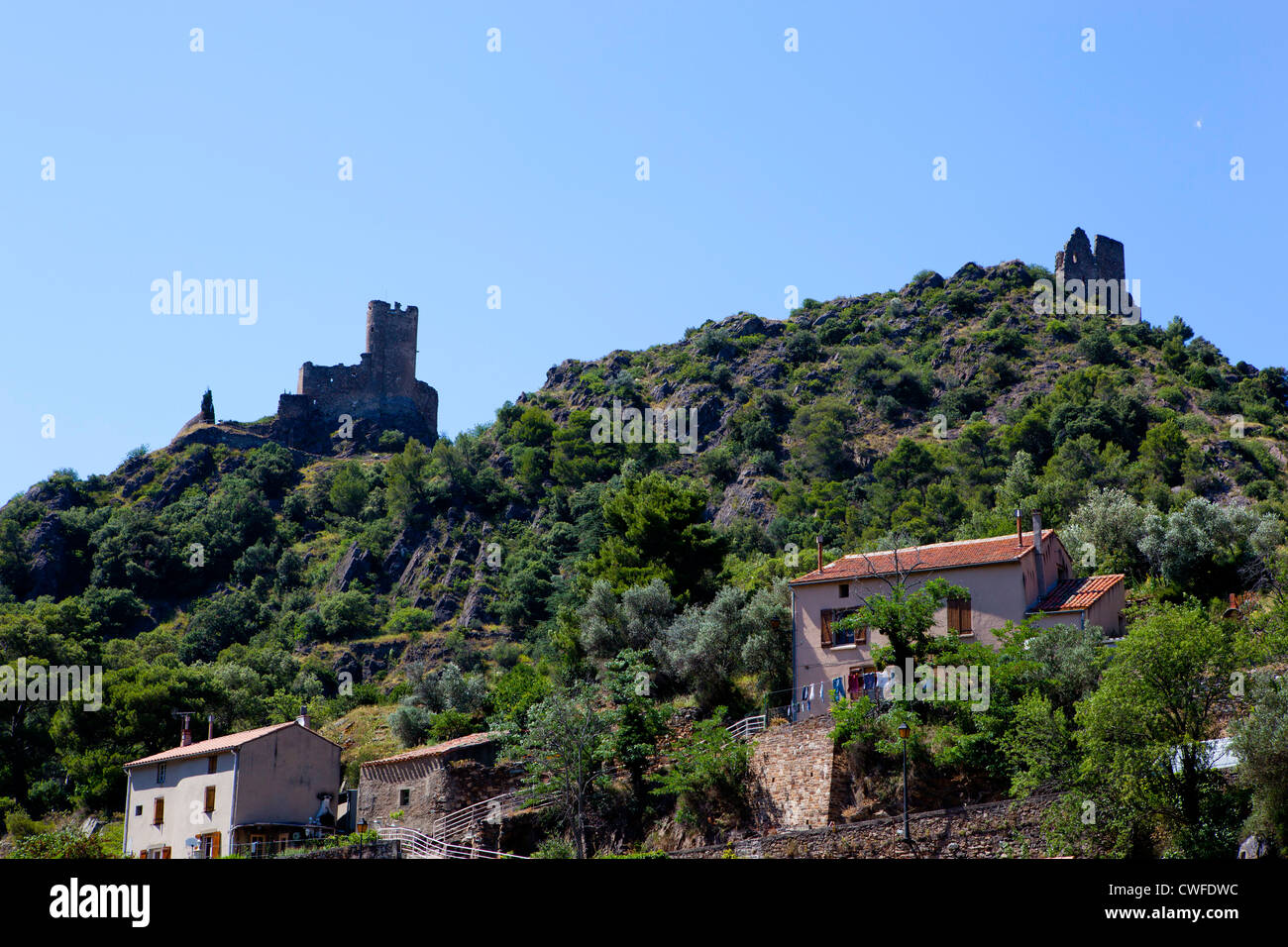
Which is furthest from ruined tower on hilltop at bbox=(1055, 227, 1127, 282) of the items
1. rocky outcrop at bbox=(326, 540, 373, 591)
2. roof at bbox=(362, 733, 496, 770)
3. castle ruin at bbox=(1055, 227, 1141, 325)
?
roof at bbox=(362, 733, 496, 770)

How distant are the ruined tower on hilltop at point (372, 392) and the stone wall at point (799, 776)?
80434mm

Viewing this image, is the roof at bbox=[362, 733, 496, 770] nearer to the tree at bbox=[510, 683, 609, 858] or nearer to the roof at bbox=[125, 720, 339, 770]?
the tree at bbox=[510, 683, 609, 858]

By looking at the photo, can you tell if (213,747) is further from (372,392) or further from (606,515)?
(372,392)

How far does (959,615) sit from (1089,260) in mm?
81536

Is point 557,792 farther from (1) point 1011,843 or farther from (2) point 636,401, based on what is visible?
(2) point 636,401

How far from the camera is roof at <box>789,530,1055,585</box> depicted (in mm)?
36094

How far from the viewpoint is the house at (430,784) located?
3675 cm

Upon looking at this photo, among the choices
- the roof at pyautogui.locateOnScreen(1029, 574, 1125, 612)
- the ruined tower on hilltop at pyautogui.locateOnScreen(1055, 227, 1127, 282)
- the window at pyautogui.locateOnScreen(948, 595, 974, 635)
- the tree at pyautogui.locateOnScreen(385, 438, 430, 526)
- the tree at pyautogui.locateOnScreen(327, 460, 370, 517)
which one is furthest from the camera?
the ruined tower on hilltop at pyautogui.locateOnScreen(1055, 227, 1127, 282)

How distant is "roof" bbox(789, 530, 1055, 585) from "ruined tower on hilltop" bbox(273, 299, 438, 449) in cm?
7587

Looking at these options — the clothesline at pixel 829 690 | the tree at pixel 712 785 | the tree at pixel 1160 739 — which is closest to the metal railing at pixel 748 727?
the clothesline at pixel 829 690

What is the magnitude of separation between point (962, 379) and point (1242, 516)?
1980 inches

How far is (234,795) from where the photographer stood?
121ft

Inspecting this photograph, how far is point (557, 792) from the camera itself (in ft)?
117
